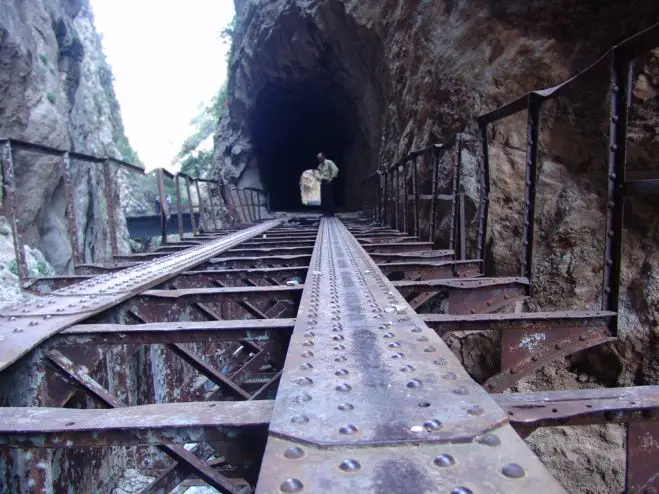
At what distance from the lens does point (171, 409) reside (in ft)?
4.10

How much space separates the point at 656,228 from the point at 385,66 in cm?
837

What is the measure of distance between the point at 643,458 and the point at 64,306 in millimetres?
2341

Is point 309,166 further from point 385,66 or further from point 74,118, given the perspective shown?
point 385,66

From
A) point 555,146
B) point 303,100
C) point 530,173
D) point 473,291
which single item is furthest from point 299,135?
point 473,291

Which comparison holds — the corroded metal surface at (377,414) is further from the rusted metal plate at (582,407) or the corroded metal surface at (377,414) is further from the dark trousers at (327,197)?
the dark trousers at (327,197)

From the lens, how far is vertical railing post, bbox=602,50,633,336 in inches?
98.2

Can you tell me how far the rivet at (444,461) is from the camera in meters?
0.98

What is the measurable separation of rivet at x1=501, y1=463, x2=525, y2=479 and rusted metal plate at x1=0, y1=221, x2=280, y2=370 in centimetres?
146

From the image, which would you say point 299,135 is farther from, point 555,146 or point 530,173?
point 530,173

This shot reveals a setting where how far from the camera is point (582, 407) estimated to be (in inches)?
49.6

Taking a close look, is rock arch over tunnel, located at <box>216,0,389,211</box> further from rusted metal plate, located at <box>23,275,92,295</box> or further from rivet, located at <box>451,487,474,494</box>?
rivet, located at <box>451,487,474,494</box>

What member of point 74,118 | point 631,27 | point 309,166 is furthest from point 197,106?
point 631,27

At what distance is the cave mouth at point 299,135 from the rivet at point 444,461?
59.0 ft

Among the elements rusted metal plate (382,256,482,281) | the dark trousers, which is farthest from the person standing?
rusted metal plate (382,256,482,281)
